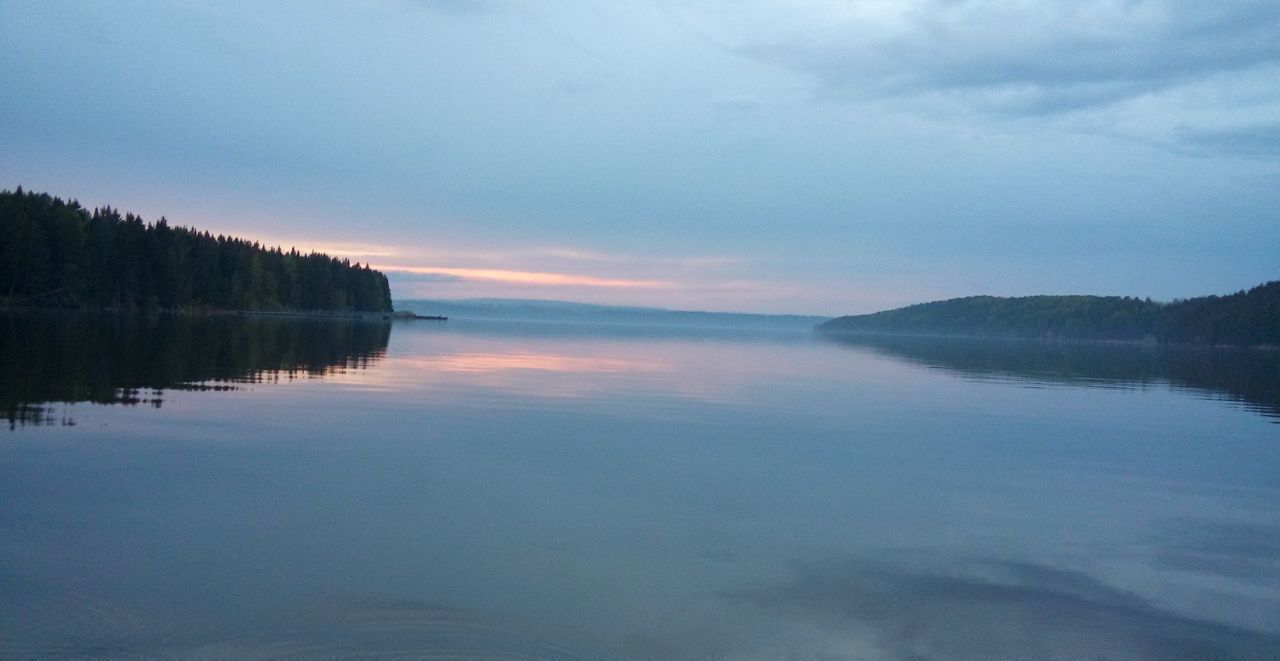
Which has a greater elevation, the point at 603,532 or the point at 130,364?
the point at 130,364

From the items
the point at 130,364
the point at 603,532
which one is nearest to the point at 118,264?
the point at 130,364

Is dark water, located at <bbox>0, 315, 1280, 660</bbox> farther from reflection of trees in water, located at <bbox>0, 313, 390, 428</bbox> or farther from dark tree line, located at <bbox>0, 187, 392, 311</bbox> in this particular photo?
dark tree line, located at <bbox>0, 187, 392, 311</bbox>

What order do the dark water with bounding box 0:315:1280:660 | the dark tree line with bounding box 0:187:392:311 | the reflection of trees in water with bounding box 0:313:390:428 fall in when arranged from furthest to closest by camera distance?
the dark tree line with bounding box 0:187:392:311, the reflection of trees in water with bounding box 0:313:390:428, the dark water with bounding box 0:315:1280:660

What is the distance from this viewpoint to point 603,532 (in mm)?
10859

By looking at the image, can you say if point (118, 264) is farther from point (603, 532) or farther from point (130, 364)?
point (603, 532)

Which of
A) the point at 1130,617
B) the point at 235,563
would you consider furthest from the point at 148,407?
the point at 1130,617

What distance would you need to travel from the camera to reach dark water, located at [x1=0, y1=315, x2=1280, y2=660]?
305 inches

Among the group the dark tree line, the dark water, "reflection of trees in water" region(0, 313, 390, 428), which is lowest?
the dark water

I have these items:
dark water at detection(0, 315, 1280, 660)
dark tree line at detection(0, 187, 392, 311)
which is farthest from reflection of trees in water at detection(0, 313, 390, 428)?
dark tree line at detection(0, 187, 392, 311)

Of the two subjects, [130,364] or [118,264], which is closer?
[130,364]

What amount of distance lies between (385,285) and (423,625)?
196007mm

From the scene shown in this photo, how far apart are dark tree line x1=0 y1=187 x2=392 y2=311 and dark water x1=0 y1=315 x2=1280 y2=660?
72028 millimetres

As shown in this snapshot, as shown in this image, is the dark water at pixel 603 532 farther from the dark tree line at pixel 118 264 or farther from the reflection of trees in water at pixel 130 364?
the dark tree line at pixel 118 264

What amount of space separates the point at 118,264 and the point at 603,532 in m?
101
